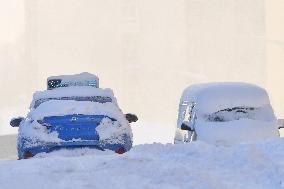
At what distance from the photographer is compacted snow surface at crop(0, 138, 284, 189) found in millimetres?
4793

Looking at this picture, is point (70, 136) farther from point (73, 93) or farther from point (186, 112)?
point (186, 112)

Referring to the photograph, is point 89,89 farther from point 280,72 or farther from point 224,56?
point 224,56

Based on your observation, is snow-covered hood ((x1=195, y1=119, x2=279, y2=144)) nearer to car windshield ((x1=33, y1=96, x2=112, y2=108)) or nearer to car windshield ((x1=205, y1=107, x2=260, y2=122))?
car windshield ((x1=205, y1=107, x2=260, y2=122))

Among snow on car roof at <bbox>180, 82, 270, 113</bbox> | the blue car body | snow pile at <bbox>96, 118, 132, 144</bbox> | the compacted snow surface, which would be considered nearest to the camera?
the compacted snow surface

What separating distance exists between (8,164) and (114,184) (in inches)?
56.4

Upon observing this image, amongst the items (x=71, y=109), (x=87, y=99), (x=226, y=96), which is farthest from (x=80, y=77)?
(x=71, y=109)

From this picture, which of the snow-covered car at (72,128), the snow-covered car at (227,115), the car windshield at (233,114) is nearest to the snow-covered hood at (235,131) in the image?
the snow-covered car at (227,115)

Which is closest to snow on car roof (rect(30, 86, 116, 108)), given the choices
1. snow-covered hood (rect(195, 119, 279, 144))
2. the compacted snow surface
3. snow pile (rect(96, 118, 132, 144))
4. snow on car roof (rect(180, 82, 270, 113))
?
snow pile (rect(96, 118, 132, 144))

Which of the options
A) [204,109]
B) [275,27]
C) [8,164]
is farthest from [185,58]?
[8,164]

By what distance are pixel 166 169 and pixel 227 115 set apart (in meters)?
6.37

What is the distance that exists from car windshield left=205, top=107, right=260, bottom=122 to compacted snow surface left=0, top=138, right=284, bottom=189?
4.98m

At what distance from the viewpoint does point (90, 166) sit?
18.0ft

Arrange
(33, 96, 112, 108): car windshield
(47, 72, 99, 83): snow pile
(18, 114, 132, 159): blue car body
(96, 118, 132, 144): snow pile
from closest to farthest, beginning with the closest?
(18, 114, 132, 159): blue car body < (96, 118, 132, 144): snow pile < (33, 96, 112, 108): car windshield < (47, 72, 99, 83): snow pile

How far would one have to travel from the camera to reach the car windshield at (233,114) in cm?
1140
